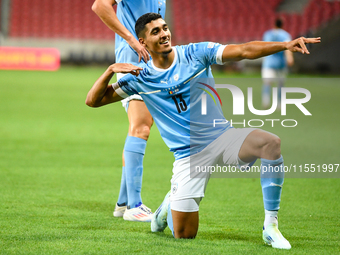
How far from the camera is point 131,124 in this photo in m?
3.91

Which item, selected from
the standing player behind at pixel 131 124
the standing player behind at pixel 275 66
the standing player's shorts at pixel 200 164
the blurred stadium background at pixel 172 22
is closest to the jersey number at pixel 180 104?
the standing player's shorts at pixel 200 164

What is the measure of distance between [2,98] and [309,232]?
1023 cm

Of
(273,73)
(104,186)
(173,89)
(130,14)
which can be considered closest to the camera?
(173,89)

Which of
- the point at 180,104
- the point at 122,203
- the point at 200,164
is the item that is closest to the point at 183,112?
the point at 180,104

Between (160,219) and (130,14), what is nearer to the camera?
(160,219)

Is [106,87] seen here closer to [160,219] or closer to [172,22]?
[160,219]

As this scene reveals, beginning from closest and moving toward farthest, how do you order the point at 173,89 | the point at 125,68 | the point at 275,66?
the point at 125,68 < the point at 173,89 < the point at 275,66

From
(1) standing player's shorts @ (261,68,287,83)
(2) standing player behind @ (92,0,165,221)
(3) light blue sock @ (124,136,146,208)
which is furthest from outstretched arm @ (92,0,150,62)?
(1) standing player's shorts @ (261,68,287,83)

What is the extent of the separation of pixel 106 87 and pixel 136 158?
0.71 meters

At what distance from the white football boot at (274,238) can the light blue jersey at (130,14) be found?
70.3 inches

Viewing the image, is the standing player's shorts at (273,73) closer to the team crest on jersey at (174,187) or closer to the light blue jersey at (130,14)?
the light blue jersey at (130,14)

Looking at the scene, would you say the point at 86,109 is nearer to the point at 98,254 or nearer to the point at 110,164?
the point at 110,164

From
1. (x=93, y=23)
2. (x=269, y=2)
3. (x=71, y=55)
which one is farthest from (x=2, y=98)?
(x=269, y=2)

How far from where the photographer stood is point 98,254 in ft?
9.30
